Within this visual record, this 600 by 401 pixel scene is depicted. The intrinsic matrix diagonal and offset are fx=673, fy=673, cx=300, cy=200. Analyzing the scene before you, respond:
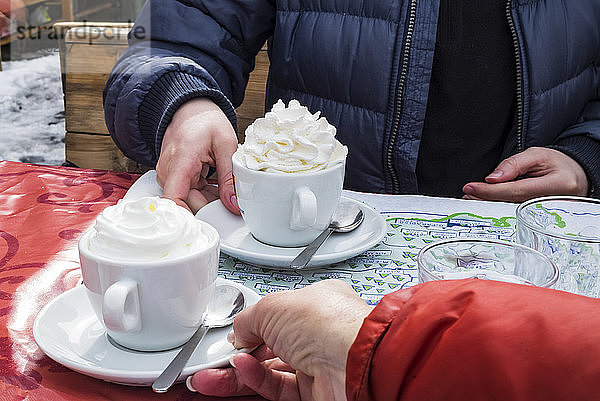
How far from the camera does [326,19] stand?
126cm

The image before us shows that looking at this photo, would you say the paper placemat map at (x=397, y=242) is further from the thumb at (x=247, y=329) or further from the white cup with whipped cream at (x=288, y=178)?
the thumb at (x=247, y=329)

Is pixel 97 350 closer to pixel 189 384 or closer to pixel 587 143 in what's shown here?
pixel 189 384

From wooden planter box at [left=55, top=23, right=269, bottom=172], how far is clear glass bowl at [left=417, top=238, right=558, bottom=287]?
1.07 m

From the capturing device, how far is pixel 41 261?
2.51 feet

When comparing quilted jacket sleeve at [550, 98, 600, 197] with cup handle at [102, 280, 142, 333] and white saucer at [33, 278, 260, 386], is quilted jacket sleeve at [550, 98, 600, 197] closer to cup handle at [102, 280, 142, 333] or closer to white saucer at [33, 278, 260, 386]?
white saucer at [33, 278, 260, 386]

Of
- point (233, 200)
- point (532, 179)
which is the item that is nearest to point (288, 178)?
point (233, 200)

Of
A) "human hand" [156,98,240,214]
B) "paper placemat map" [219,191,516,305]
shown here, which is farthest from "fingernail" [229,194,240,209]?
"paper placemat map" [219,191,516,305]

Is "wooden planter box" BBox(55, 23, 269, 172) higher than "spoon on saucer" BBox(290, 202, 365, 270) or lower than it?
lower

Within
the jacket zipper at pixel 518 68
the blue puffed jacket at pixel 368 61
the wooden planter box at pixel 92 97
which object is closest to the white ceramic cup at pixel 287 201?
the blue puffed jacket at pixel 368 61

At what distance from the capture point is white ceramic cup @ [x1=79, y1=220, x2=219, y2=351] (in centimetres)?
54

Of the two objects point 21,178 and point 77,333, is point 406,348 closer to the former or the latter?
point 77,333

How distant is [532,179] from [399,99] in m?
0.28

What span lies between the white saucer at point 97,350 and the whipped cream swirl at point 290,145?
0.69ft

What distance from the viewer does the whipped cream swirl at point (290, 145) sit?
0.79 metres
